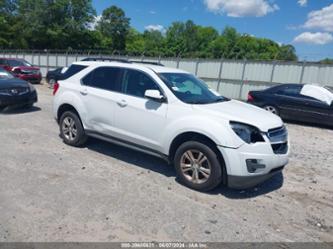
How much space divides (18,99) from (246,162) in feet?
25.1

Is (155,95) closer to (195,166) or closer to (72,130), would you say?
(195,166)

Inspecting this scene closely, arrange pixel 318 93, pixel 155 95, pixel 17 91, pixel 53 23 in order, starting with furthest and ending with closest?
1. pixel 53 23
2. pixel 318 93
3. pixel 17 91
4. pixel 155 95

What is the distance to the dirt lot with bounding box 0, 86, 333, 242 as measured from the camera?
3301mm

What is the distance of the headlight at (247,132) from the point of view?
13.2 ft

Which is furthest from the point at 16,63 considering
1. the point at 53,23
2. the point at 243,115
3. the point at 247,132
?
the point at 53,23

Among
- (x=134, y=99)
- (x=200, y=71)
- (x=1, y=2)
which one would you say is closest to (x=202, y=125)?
(x=134, y=99)

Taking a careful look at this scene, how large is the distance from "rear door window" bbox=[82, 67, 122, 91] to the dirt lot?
1.30m

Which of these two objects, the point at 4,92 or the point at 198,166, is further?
the point at 4,92

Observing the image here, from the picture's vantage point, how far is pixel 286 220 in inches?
146

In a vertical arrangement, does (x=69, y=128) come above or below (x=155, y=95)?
below

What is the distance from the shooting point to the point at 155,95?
454 cm

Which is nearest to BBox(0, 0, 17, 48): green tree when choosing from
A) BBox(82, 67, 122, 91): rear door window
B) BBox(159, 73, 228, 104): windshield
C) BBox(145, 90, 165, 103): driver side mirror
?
BBox(82, 67, 122, 91): rear door window

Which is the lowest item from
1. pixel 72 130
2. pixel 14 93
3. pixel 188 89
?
pixel 72 130

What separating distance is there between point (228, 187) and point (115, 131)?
212 centimetres
